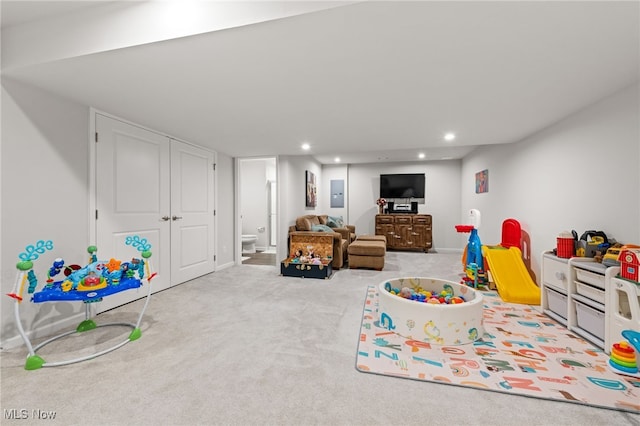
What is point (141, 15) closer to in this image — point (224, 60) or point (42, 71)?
point (224, 60)

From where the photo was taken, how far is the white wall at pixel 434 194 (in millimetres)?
6902

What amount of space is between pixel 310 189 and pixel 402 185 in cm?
254

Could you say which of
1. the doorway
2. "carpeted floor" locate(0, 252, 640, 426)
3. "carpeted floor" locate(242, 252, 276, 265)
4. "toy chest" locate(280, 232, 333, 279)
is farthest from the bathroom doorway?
"carpeted floor" locate(0, 252, 640, 426)

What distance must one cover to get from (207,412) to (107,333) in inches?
61.8

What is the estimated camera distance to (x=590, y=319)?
217cm

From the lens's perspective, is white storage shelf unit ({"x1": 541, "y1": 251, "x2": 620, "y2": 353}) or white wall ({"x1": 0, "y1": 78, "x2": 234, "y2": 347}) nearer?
white storage shelf unit ({"x1": 541, "y1": 251, "x2": 620, "y2": 353})

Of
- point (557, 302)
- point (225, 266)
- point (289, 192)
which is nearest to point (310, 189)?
point (289, 192)

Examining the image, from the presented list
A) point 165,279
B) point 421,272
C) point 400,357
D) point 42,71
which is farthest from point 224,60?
point 421,272

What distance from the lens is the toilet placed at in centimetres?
661

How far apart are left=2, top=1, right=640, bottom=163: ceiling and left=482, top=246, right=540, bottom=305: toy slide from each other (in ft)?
5.30

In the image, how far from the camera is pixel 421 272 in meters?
4.56

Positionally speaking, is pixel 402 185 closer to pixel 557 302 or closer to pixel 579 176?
pixel 579 176

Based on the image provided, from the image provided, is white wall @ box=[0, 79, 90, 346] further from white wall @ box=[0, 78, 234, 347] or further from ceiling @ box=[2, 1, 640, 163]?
ceiling @ box=[2, 1, 640, 163]

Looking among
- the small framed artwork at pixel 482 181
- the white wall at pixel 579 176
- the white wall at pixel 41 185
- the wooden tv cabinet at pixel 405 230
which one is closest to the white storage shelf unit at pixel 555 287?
the white wall at pixel 579 176
